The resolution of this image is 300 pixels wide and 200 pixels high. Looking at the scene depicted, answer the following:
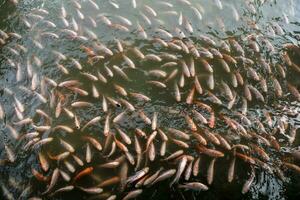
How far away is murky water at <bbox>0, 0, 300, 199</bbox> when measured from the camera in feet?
27.2

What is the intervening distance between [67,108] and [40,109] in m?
0.55

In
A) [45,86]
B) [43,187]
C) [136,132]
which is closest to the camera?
[43,187]

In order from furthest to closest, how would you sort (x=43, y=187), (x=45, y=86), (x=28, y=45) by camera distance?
(x=28, y=45), (x=45, y=86), (x=43, y=187)

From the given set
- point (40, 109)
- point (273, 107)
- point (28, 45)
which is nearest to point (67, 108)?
point (40, 109)

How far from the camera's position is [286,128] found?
9.12m

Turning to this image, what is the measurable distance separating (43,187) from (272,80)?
17.7 ft

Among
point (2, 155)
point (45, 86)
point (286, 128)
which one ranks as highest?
point (45, 86)

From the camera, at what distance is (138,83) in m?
9.50

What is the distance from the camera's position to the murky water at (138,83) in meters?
8.29

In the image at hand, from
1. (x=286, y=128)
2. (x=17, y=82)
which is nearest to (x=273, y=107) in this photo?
(x=286, y=128)

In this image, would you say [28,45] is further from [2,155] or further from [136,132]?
[136,132]

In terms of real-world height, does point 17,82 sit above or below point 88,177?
above

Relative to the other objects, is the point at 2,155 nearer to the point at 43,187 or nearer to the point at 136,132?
the point at 43,187

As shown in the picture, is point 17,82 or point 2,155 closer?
point 2,155
